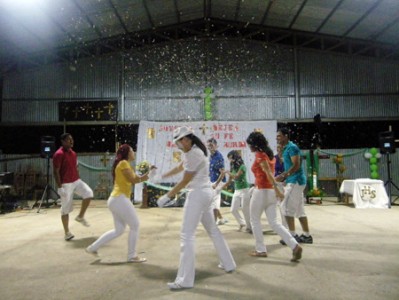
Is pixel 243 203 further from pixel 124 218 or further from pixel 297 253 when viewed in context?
pixel 124 218

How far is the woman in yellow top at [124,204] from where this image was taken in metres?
3.97

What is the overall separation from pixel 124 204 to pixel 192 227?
44.4 inches

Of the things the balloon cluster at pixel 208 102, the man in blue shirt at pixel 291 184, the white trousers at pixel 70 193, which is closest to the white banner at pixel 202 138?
the balloon cluster at pixel 208 102

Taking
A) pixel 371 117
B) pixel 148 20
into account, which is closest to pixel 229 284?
pixel 148 20

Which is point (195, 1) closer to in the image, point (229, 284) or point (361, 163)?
point (361, 163)

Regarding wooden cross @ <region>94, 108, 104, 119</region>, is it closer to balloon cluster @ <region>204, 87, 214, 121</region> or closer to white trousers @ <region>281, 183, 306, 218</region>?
balloon cluster @ <region>204, 87, 214, 121</region>

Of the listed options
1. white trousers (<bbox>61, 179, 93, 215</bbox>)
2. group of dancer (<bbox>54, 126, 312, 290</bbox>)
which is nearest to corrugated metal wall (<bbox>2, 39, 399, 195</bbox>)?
white trousers (<bbox>61, 179, 93, 215</bbox>)

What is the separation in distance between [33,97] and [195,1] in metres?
8.07

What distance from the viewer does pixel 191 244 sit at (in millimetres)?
3164

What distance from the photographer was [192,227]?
319cm

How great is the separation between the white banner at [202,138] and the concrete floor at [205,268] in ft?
17.6

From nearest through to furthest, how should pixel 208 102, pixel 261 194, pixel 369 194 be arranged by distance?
pixel 261 194 → pixel 369 194 → pixel 208 102

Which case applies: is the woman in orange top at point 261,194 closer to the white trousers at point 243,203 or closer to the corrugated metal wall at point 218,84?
the white trousers at point 243,203

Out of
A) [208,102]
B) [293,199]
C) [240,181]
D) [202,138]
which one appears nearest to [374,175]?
[202,138]
